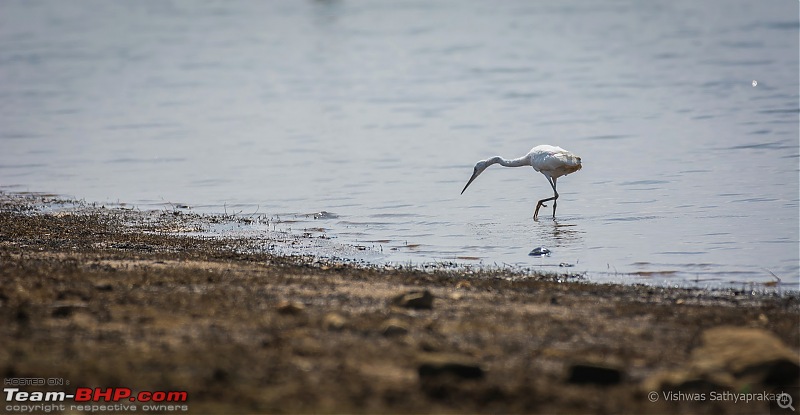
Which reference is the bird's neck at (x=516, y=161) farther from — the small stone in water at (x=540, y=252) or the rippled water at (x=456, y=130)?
the small stone in water at (x=540, y=252)

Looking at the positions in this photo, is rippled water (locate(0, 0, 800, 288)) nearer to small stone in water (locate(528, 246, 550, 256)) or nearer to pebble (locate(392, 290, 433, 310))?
small stone in water (locate(528, 246, 550, 256))

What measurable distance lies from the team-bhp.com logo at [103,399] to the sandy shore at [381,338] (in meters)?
0.04

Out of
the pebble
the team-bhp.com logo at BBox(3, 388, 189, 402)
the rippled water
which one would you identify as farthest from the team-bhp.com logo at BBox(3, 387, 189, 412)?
the rippled water

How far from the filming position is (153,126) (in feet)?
79.0

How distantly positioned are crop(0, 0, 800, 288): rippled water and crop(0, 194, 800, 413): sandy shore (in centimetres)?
185

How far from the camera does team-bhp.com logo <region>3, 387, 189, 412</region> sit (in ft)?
18.8

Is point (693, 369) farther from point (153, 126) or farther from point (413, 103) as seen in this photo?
point (413, 103)

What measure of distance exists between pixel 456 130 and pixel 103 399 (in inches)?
681

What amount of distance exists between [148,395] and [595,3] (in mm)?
49988

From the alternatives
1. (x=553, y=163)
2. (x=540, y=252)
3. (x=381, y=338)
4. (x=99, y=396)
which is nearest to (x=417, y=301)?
(x=381, y=338)

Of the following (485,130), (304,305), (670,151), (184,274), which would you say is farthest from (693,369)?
(485,130)

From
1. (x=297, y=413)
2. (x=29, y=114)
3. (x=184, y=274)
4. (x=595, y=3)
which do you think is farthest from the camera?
(x=595, y=3)

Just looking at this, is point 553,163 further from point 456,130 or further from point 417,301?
point 456,130

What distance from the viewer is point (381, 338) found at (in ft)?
22.5
